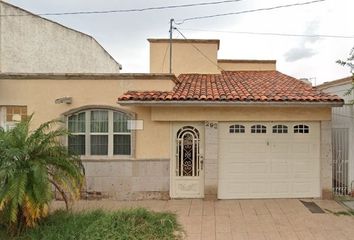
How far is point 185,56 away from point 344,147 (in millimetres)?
7582

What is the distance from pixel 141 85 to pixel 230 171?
390 centimetres

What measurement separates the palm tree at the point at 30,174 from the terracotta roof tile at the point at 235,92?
304cm

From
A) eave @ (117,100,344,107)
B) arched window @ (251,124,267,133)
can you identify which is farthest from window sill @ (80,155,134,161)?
arched window @ (251,124,267,133)

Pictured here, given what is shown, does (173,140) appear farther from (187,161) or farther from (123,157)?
(123,157)

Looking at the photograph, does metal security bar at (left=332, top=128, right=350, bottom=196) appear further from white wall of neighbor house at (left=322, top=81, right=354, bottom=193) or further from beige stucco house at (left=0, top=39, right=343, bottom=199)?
beige stucco house at (left=0, top=39, right=343, bottom=199)

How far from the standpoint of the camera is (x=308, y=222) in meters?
8.56

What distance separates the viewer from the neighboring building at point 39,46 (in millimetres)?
13422

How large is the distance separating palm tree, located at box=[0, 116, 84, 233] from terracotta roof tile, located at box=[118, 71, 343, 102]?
9.99ft

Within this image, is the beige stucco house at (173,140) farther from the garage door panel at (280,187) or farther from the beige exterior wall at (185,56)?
the beige exterior wall at (185,56)

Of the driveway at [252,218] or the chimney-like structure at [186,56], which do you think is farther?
the chimney-like structure at [186,56]

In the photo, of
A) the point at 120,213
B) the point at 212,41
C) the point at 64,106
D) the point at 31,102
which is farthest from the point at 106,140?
the point at 212,41

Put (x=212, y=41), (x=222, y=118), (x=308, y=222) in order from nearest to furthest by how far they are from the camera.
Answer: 1. (x=308, y=222)
2. (x=222, y=118)
3. (x=212, y=41)

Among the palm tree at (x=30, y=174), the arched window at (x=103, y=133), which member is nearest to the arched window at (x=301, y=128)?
the arched window at (x=103, y=133)

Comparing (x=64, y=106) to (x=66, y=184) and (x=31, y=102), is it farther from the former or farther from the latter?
(x=66, y=184)
